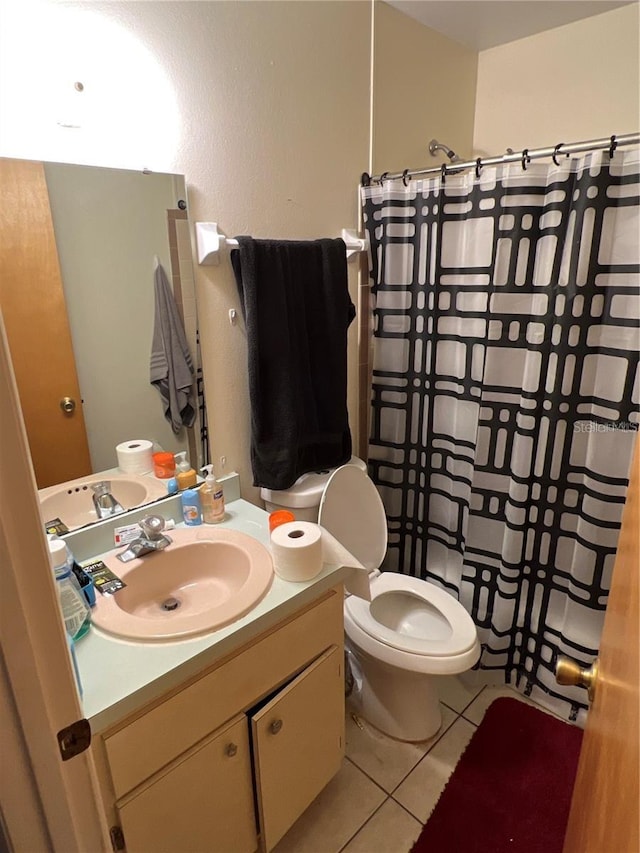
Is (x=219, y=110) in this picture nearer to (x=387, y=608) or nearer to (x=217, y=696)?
(x=217, y=696)

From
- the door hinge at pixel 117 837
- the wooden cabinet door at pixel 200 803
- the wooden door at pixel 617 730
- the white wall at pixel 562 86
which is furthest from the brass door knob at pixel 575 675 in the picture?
the white wall at pixel 562 86

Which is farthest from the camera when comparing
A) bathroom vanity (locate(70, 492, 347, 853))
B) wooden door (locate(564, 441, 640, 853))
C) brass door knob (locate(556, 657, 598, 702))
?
bathroom vanity (locate(70, 492, 347, 853))

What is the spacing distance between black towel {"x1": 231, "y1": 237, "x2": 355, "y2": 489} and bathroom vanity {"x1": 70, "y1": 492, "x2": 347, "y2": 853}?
539 millimetres

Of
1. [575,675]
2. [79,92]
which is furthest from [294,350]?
[575,675]

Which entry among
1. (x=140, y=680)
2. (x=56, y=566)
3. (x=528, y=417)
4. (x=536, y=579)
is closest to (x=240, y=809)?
(x=140, y=680)

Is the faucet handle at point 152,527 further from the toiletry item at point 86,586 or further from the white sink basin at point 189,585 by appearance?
the toiletry item at point 86,586

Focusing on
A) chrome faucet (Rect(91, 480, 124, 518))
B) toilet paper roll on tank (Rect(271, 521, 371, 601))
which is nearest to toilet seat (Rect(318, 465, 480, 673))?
toilet paper roll on tank (Rect(271, 521, 371, 601))

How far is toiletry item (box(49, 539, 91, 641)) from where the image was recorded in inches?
39.8

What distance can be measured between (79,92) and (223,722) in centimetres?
146

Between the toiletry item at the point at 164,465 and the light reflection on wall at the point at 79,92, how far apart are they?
0.78 metres

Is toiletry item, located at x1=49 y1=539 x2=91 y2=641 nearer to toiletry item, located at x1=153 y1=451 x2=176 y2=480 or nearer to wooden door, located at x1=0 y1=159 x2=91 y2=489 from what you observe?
wooden door, located at x1=0 y1=159 x2=91 y2=489

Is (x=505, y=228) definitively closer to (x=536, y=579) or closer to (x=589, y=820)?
(x=536, y=579)

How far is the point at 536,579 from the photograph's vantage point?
1.80m

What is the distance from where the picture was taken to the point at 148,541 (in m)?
1.32
